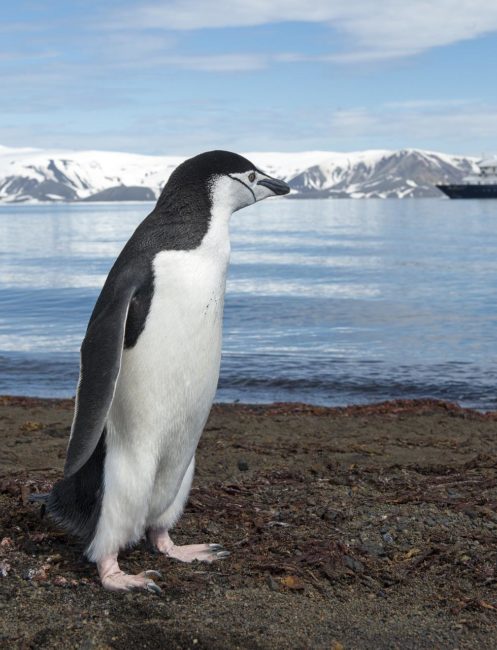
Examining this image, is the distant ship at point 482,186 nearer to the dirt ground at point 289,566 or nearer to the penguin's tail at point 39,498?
the dirt ground at point 289,566

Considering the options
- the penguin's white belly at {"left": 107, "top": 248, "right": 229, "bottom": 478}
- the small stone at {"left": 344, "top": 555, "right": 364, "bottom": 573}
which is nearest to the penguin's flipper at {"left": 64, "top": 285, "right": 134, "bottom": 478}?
the penguin's white belly at {"left": 107, "top": 248, "right": 229, "bottom": 478}

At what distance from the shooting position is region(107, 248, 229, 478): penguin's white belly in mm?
3508

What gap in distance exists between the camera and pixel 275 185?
397 centimetres

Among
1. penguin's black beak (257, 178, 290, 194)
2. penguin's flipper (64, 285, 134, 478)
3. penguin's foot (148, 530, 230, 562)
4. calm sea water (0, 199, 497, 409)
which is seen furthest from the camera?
calm sea water (0, 199, 497, 409)

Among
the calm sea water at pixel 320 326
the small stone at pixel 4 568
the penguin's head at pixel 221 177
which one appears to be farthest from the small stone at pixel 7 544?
the calm sea water at pixel 320 326

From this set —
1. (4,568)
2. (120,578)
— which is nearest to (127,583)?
(120,578)

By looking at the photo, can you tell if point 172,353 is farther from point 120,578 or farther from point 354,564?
point 354,564

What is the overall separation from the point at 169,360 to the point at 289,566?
3.15 feet

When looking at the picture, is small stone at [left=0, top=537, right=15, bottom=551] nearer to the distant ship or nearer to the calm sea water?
the calm sea water

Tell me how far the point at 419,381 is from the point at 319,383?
136 centimetres

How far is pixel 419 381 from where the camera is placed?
12.2m

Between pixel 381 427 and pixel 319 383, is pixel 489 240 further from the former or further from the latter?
pixel 381 427

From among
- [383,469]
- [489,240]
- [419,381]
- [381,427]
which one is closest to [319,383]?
[419,381]

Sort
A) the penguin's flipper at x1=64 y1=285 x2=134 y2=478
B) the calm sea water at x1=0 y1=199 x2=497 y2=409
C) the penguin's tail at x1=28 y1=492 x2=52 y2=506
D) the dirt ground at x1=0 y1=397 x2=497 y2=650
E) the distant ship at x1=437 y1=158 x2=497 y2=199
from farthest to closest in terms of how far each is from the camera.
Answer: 1. the distant ship at x1=437 y1=158 x2=497 y2=199
2. the calm sea water at x1=0 y1=199 x2=497 y2=409
3. the penguin's tail at x1=28 y1=492 x2=52 y2=506
4. the penguin's flipper at x1=64 y1=285 x2=134 y2=478
5. the dirt ground at x1=0 y1=397 x2=497 y2=650
